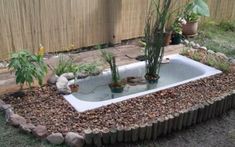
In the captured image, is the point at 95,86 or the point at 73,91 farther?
the point at 95,86

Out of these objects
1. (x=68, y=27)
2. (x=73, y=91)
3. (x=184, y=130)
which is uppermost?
(x=68, y=27)

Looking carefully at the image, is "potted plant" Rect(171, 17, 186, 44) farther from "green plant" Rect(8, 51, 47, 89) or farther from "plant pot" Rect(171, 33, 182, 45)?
"green plant" Rect(8, 51, 47, 89)

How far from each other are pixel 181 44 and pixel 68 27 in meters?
1.93

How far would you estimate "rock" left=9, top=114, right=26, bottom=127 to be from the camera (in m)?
3.08

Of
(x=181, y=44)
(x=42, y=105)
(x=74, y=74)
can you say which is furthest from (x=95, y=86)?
(x=181, y=44)

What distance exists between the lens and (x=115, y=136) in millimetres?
2875

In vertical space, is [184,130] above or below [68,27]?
below

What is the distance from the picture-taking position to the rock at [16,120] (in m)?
3.08

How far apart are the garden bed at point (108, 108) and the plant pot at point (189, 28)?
222cm

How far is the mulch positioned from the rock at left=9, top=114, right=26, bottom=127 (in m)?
0.06

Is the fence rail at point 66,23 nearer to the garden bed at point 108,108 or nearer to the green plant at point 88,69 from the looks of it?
the green plant at point 88,69

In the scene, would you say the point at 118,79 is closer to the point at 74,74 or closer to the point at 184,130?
the point at 74,74

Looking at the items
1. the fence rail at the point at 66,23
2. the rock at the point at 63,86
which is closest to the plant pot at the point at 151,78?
the rock at the point at 63,86

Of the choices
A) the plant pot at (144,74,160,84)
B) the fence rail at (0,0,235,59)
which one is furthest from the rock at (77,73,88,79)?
the fence rail at (0,0,235,59)
